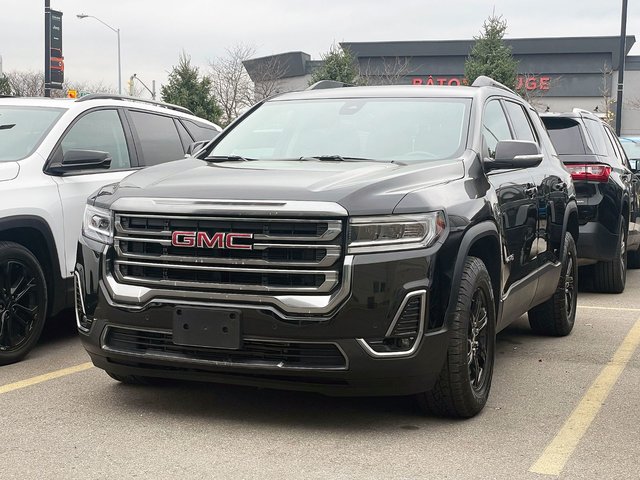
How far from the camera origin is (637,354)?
6.50 metres

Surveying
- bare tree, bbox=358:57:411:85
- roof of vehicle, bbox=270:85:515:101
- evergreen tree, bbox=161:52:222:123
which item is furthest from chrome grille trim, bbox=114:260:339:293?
bare tree, bbox=358:57:411:85

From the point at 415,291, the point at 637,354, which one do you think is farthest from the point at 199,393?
the point at 637,354

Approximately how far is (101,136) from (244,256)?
3.22 meters

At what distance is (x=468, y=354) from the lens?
4672 millimetres

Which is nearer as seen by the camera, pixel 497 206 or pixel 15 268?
pixel 497 206

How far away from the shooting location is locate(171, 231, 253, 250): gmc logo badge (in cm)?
429

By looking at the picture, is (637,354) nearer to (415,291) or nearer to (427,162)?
(427,162)

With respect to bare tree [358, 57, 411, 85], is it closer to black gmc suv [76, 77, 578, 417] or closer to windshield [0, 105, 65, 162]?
windshield [0, 105, 65, 162]

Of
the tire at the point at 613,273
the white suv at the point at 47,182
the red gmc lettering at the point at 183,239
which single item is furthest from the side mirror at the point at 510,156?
the tire at the point at 613,273

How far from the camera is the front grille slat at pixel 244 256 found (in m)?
4.20

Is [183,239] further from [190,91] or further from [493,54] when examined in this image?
[493,54]

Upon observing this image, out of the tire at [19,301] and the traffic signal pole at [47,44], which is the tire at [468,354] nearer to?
the tire at [19,301]

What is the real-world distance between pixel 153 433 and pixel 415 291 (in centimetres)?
144

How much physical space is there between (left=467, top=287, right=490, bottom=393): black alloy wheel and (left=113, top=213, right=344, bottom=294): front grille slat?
0.94m
